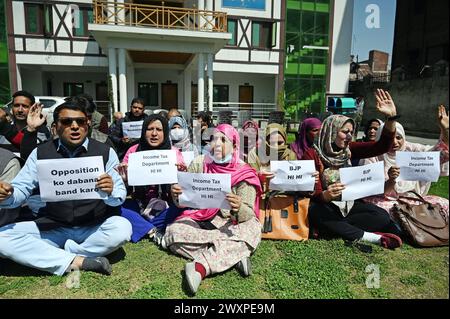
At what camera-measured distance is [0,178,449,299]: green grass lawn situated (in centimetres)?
264

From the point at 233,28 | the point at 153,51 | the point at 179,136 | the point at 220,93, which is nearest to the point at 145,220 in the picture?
the point at 179,136

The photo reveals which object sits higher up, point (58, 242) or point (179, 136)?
point (179, 136)

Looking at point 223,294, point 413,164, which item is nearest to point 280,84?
point 413,164

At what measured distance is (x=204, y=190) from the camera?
3.00 m

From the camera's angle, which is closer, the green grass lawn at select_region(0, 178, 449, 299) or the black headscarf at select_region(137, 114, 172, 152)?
the green grass lawn at select_region(0, 178, 449, 299)

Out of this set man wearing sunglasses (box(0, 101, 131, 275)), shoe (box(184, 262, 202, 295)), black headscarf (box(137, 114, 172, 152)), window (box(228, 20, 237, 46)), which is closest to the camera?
shoe (box(184, 262, 202, 295))

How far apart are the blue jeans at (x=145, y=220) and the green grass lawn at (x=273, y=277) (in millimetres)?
217

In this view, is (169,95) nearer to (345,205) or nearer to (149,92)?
(149,92)

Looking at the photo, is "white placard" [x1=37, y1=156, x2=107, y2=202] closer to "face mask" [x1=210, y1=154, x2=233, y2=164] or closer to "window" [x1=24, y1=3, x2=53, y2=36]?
"face mask" [x1=210, y1=154, x2=233, y2=164]

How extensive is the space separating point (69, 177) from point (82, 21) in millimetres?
Result: 19234

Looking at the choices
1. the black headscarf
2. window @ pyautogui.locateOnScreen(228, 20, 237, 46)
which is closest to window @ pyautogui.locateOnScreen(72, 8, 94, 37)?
window @ pyautogui.locateOnScreen(228, 20, 237, 46)

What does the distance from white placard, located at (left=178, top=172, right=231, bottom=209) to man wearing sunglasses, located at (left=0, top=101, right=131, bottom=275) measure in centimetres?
58

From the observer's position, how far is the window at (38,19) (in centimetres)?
1823

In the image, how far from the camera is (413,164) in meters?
3.49
